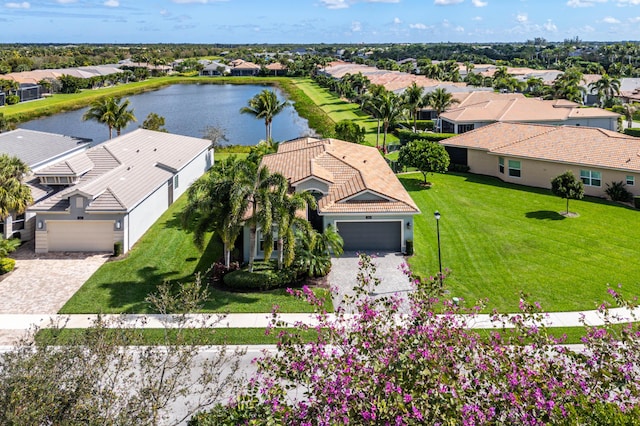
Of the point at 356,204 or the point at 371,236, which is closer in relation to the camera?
the point at 356,204

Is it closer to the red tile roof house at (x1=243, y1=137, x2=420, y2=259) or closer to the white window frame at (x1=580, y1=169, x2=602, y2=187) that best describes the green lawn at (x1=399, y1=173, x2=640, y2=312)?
the white window frame at (x1=580, y1=169, x2=602, y2=187)

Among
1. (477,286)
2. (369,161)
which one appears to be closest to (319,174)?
(369,161)

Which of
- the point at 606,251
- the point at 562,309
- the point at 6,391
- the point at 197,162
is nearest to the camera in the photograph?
the point at 6,391

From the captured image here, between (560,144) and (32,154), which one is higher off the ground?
(560,144)

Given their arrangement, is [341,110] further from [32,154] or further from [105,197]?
[105,197]

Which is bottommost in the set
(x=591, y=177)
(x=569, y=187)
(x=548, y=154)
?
(x=569, y=187)

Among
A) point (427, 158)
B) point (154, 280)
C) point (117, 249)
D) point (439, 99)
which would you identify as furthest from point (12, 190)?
point (439, 99)

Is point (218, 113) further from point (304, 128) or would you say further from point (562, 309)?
point (562, 309)
